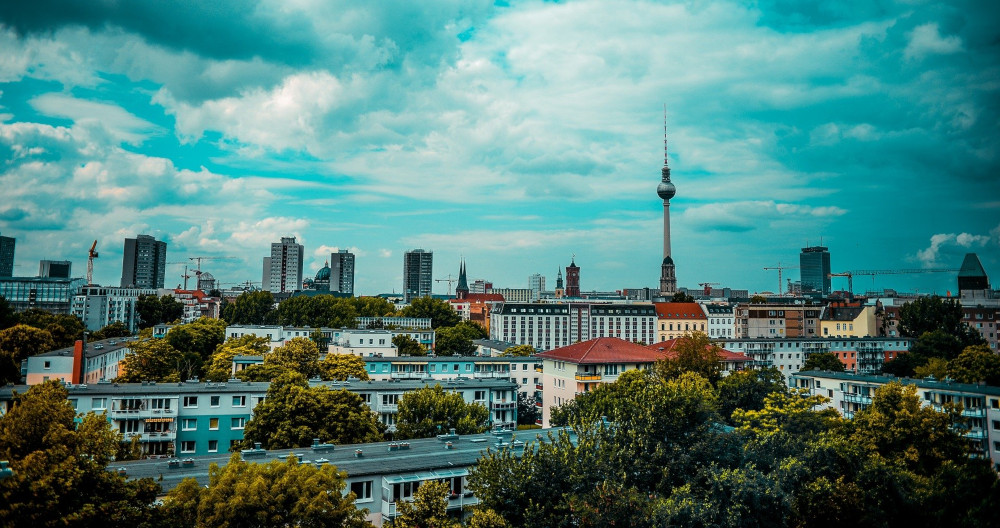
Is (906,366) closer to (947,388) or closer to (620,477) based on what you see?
(947,388)

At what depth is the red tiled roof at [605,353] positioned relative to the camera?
2714 inches

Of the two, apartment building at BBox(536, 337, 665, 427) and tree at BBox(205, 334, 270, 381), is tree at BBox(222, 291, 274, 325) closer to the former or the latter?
tree at BBox(205, 334, 270, 381)

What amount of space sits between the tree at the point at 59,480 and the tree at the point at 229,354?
48613 mm

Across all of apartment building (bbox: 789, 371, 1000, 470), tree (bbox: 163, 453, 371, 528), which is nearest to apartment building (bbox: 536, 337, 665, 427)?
apartment building (bbox: 789, 371, 1000, 470)

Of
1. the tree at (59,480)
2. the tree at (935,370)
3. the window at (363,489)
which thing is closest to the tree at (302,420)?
the window at (363,489)

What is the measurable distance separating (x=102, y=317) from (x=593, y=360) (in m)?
154

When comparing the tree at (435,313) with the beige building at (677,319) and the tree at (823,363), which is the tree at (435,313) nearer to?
the beige building at (677,319)

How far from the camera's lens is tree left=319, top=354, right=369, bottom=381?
63.6 m

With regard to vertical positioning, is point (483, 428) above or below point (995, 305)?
below

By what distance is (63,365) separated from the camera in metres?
62.1

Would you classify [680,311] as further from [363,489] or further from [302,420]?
[363,489]

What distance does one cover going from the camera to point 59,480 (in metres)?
19.9

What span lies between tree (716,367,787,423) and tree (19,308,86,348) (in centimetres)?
7526

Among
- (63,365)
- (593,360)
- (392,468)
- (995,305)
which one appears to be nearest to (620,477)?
(392,468)
